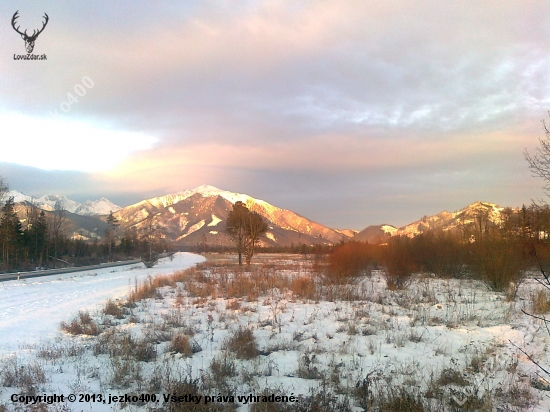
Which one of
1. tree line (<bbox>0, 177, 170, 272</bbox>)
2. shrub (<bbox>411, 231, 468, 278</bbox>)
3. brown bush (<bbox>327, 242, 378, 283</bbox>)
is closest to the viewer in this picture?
brown bush (<bbox>327, 242, 378, 283</bbox>)

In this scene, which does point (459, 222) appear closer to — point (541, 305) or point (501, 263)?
point (501, 263)

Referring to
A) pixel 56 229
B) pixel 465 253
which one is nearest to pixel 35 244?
pixel 56 229

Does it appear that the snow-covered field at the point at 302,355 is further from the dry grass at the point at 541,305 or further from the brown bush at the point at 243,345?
the dry grass at the point at 541,305

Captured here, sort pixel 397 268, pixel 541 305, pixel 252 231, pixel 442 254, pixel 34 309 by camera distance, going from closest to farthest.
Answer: pixel 541 305, pixel 34 309, pixel 397 268, pixel 442 254, pixel 252 231

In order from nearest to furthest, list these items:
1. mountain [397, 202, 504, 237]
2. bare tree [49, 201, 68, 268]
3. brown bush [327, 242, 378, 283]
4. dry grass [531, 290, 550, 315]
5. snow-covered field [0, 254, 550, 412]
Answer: snow-covered field [0, 254, 550, 412]
dry grass [531, 290, 550, 315]
brown bush [327, 242, 378, 283]
mountain [397, 202, 504, 237]
bare tree [49, 201, 68, 268]

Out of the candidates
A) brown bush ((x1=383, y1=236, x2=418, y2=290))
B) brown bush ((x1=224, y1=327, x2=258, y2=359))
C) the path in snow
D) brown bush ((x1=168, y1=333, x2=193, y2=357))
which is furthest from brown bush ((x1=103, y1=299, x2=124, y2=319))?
brown bush ((x1=383, y1=236, x2=418, y2=290))

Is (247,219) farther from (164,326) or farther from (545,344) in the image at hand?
(545,344)

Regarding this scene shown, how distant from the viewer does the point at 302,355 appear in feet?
25.7

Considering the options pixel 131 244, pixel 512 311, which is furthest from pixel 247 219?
pixel 131 244

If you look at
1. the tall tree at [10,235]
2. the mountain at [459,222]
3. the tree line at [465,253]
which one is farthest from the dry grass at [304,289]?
the tall tree at [10,235]

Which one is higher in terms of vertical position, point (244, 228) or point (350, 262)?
point (244, 228)

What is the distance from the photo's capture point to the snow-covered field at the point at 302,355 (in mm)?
5773

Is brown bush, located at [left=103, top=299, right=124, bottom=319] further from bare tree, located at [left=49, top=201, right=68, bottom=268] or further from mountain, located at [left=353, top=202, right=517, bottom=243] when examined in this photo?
bare tree, located at [left=49, top=201, right=68, bottom=268]

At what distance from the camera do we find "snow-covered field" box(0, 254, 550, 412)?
5.77 m
